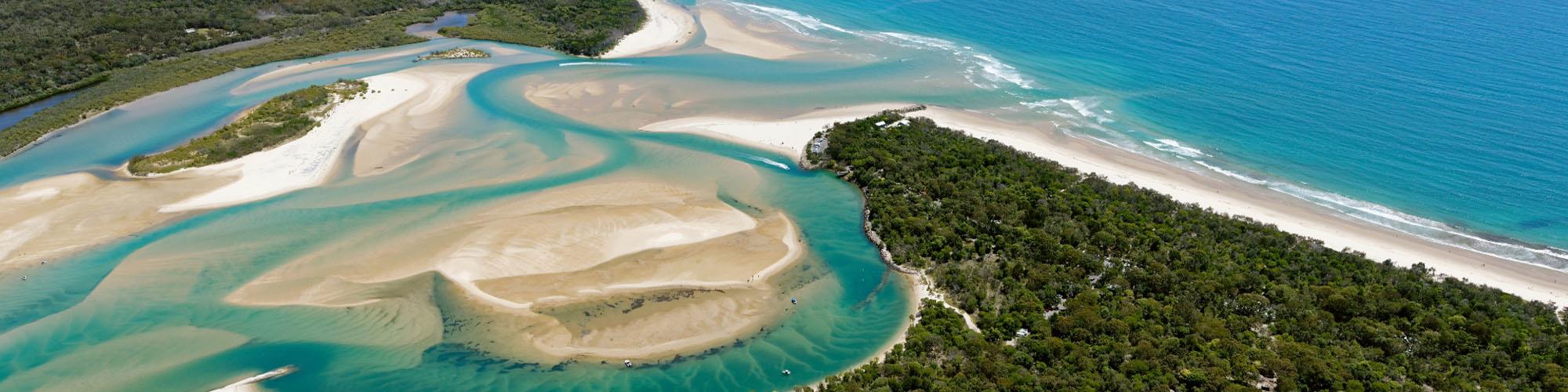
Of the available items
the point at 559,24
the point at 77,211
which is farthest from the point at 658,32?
the point at 77,211

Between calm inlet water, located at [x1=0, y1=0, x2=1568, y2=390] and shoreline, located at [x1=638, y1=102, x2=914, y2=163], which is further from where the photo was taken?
shoreline, located at [x1=638, y1=102, x2=914, y2=163]

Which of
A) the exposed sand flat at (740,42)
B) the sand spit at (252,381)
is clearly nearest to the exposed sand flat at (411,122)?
the sand spit at (252,381)

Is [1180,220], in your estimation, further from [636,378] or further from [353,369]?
[353,369]

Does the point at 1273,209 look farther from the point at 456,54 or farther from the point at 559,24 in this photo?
the point at 559,24

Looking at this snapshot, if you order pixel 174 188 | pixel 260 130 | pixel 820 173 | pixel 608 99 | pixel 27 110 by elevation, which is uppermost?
pixel 608 99

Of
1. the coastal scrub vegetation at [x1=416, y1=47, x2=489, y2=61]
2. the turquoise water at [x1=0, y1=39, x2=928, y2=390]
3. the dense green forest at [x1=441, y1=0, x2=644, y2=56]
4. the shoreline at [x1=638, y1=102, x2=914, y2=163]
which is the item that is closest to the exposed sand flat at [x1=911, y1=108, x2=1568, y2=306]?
the shoreline at [x1=638, y1=102, x2=914, y2=163]

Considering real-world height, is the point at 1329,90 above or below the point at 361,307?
above

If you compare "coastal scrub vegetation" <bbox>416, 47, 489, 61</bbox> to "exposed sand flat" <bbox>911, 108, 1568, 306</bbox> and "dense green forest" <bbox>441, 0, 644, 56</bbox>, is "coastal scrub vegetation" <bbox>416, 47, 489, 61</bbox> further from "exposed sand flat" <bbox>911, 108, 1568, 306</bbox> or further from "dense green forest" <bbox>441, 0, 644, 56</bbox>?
"exposed sand flat" <bbox>911, 108, 1568, 306</bbox>

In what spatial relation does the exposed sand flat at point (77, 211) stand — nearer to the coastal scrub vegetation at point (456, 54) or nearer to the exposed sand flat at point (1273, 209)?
the coastal scrub vegetation at point (456, 54)
